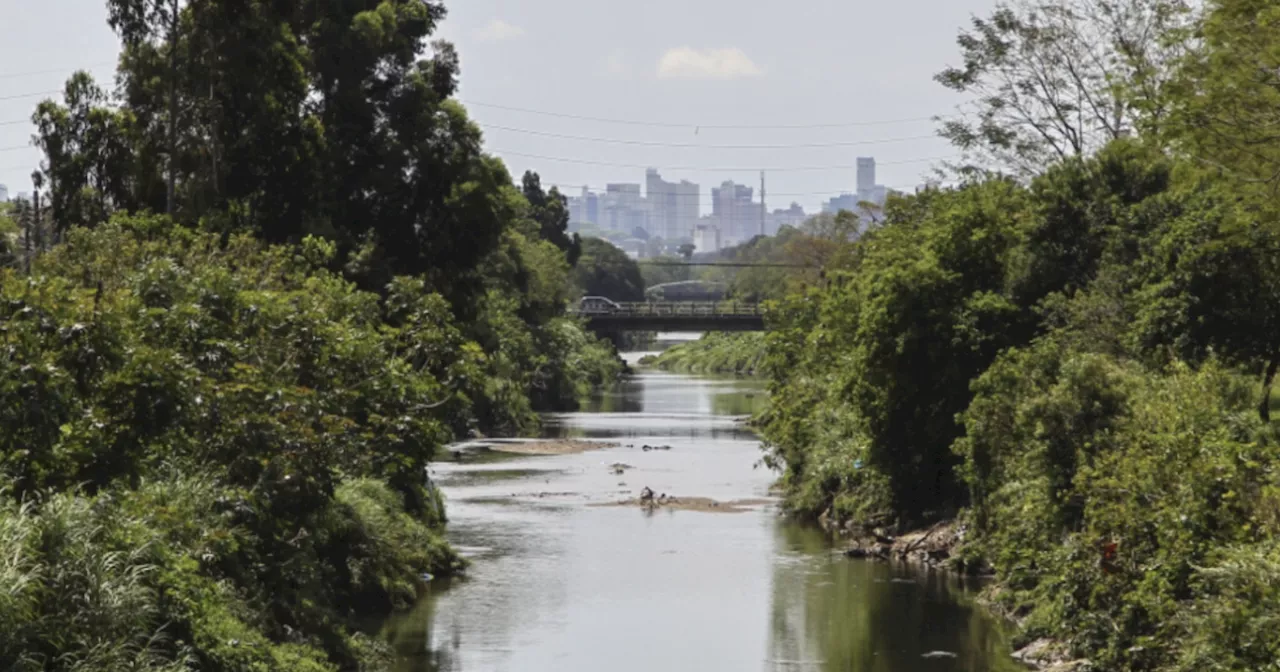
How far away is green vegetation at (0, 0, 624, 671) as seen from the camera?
60.7 feet

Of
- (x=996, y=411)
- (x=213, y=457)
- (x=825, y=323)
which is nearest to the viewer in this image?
(x=213, y=457)

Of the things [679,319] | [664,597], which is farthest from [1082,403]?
[679,319]

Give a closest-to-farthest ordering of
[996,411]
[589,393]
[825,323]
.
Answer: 1. [996,411]
2. [825,323]
3. [589,393]

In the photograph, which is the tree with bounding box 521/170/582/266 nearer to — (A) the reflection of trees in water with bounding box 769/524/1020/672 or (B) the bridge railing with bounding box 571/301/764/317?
(B) the bridge railing with bounding box 571/301/764/317

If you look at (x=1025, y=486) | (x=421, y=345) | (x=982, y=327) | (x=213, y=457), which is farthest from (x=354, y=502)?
(x=982, y=327)

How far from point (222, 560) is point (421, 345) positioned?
40.1 ft

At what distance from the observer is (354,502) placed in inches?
1270

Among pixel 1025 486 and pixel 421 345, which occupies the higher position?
pixel 421 345

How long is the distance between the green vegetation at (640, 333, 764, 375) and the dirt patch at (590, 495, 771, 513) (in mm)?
81644

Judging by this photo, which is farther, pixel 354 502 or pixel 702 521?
pixel 702 521

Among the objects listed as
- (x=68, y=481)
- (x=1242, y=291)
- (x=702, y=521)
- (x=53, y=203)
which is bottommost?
(x=702, y=521)

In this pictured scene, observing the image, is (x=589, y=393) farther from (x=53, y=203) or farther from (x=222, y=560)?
(x=222, y=560)

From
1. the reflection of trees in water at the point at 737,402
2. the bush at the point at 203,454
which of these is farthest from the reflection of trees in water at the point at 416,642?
the reflection of trees in water at the point at 737,402

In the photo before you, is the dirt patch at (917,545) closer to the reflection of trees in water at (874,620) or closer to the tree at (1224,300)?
the reflection of trees in water at (874,620)
